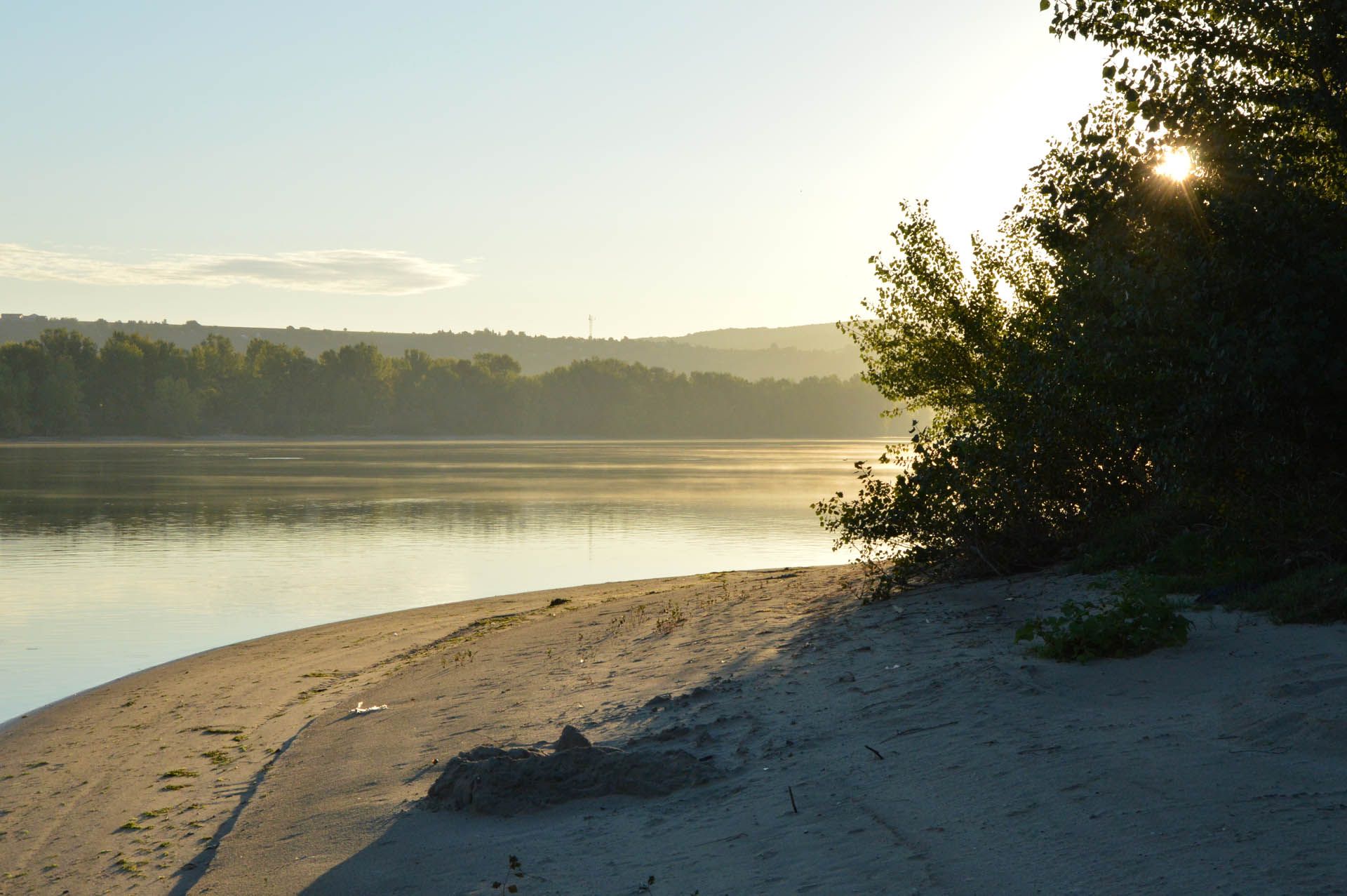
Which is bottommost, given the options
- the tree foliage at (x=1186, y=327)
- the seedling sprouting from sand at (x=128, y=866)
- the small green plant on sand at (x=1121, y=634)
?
the seedling sprouting from sand at (x=128, y=866)

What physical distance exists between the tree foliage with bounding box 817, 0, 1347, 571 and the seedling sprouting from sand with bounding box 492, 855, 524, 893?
7.11m

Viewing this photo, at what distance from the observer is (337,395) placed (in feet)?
525

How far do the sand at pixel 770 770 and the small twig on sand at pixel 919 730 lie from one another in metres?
0.03

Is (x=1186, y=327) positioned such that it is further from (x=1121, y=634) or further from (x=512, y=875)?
(x=512, y=875)

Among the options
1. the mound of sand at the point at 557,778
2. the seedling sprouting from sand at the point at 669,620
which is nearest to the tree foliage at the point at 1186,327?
the seedling sprouting from sand at the point at 669,620

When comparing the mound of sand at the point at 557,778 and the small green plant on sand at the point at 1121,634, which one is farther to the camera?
the small green plant on sand at the point at 1121,634

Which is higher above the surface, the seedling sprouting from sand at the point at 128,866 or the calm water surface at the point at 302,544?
the seedling sprouting from sand at the point at 128,866

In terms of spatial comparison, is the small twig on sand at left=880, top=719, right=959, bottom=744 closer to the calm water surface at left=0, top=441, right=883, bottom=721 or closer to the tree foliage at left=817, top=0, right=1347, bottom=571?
the tree foliage at left=817, top=0, right=1347, bottom=571

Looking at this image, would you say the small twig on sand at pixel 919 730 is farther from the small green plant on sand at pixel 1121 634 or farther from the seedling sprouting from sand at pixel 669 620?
the seedling sprouting from sand at pixel 669 620

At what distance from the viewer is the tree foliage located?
991 centimetres

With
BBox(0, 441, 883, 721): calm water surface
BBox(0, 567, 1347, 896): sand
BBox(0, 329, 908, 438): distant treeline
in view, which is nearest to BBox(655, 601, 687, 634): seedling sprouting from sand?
BBox(0, 567, 1347, 896): sand

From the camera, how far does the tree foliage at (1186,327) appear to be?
9906mm

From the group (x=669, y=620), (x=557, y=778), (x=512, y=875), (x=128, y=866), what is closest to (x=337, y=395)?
(x=669, y=620)

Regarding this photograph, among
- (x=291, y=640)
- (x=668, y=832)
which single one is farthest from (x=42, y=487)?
(x=668, y=832)
